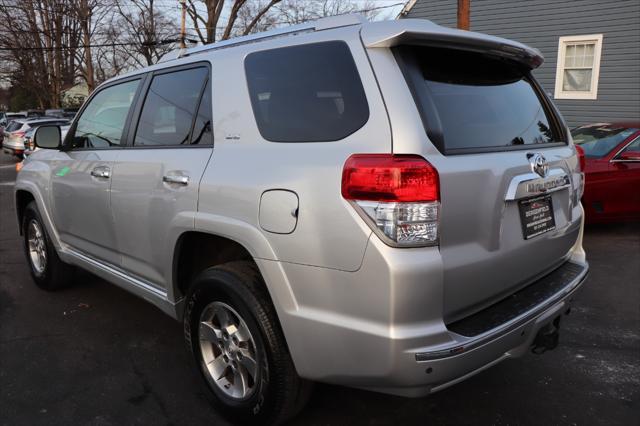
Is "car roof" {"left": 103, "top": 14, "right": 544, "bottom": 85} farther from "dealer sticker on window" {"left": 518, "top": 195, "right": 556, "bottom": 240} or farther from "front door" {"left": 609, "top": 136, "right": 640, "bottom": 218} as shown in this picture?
"front door" {"left": 609, "top": 136, "right": 640, "bottom": 218}

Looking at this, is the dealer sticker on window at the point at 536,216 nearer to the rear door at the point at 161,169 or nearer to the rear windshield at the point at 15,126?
the rear door at the point at 161,169

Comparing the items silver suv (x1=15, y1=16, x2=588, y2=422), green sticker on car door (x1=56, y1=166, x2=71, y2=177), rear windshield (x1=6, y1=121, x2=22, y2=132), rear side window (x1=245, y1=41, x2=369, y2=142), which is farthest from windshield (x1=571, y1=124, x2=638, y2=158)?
rear windshield (x1=6, y1=121, x2=22, y2=132)

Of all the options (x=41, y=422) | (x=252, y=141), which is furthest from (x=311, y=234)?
(x=41, y=422)

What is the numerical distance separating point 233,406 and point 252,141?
4.36ft

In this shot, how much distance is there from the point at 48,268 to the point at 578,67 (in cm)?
1329

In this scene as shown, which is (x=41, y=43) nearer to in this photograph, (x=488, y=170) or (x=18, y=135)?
(x=18, y=135)

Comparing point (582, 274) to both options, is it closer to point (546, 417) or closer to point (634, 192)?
point (546, 417)

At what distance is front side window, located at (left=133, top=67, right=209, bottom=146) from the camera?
9.63 feet

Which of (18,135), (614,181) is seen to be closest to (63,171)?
(614,181)

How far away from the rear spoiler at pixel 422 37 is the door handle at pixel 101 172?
6.77 feet

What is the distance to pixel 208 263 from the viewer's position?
293cm

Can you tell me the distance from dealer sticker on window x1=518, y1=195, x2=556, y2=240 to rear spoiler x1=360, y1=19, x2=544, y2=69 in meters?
0.74

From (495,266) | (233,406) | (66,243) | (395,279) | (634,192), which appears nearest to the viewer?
(395,279)

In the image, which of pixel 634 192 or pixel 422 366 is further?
pixel 634 192
